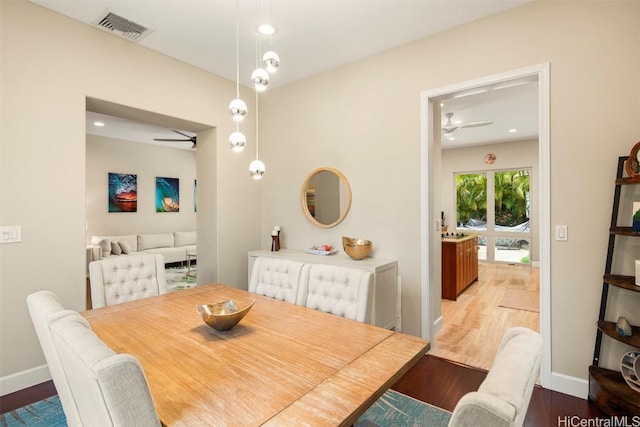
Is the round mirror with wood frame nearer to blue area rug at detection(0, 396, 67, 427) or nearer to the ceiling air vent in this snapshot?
the ceiling air vent

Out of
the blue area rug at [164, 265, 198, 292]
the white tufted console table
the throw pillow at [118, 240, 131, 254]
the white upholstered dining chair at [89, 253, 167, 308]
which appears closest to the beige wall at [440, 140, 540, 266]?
the white tufted console table

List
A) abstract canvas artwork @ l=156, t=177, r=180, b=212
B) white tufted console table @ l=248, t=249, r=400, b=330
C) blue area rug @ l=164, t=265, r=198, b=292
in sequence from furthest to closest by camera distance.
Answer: abstract canvas artwork @ l=156, t=177, r=180, b=212
blue area rug @ l=164, t=265, r=198, b=292
white tufted console table @ l=248, t=249, r=400, b=330

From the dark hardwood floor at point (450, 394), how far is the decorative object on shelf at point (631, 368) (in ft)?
0.95

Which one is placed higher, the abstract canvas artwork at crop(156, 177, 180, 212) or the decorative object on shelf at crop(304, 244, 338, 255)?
the abstract canvas artwork at crop(156, 177, 180, 212)

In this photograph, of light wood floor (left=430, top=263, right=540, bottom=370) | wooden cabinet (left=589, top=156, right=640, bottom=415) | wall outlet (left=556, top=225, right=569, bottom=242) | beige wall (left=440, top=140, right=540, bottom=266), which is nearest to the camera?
wooden cabinet (left=589, top=156, right=640, bottom=415)

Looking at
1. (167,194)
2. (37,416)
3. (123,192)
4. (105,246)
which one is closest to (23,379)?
(37,416)

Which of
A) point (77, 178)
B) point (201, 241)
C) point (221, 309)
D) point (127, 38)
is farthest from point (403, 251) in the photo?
point (127, 38)

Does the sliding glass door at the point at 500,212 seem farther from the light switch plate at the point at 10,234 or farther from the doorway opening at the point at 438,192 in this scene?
the light switch plate at the point at 10,234

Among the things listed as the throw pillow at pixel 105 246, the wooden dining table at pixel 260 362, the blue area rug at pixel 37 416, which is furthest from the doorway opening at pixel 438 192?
the throw pillow at pixel 105 246

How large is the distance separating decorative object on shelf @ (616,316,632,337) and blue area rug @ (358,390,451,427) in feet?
3.77

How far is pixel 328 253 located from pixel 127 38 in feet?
9.23

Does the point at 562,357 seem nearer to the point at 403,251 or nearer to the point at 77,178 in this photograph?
the point at 403,251

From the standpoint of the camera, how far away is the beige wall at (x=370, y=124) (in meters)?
2.14

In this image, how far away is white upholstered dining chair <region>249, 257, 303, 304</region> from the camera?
2293 millimetres
